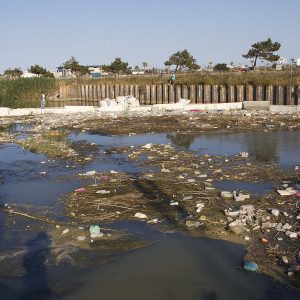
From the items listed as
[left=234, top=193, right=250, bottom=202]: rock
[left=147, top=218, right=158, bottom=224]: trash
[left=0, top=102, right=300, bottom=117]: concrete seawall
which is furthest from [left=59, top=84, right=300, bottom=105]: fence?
[left=147, top=218, right=158, bottom=224]: trash

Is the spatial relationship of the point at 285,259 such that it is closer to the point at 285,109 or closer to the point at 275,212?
the point at 275,212

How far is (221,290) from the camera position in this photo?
4.79 meters

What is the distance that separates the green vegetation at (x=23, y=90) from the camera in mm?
32688

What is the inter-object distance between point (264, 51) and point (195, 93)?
18127mm

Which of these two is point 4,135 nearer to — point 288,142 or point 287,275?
point 288,142

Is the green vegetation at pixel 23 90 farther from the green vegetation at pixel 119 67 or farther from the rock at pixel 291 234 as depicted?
the rock at pixel 291 234

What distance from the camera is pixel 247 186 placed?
29.4 feet

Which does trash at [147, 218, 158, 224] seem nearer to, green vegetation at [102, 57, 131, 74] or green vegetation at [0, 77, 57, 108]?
green vegetation at [0, 77, 57, 108]

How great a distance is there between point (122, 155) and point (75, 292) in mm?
8651

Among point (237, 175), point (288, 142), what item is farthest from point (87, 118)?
point (237, 175)

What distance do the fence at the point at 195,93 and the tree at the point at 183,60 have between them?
15219 millimetres

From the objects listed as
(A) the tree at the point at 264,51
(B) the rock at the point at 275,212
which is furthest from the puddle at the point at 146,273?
(A) the tree at the point at 264,51

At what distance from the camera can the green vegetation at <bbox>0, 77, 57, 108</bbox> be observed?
3269 cm

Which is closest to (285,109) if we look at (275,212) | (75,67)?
(275,212)
